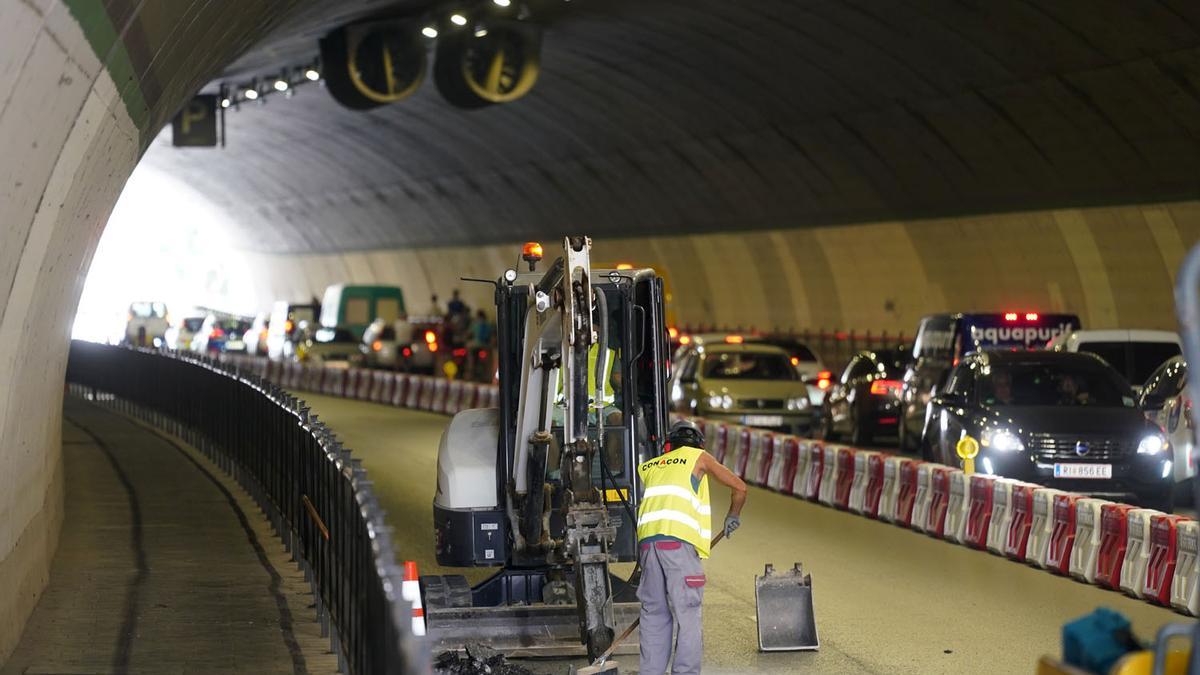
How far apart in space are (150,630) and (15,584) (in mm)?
1009

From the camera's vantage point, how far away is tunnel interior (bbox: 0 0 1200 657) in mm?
11414

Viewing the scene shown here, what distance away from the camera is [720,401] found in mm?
26766

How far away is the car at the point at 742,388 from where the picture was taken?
2677 centimetres

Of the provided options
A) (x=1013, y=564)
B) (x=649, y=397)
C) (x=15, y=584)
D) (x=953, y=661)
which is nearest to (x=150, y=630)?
(x=15, y=584)

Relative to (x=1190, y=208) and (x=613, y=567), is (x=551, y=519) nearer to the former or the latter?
(x=613, y=567)

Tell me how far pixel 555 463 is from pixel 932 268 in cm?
2533

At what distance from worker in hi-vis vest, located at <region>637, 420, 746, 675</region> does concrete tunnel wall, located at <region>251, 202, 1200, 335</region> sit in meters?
19.7

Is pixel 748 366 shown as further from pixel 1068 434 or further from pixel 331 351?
pixel 331 351

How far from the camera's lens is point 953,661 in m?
11.7

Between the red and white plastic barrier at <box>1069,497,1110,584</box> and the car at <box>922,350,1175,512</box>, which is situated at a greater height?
the car at <box>922,350,1175,512</box>

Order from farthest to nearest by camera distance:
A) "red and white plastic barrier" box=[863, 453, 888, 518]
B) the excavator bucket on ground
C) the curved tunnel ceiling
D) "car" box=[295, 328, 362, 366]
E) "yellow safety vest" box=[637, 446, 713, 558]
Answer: "car" box=[295, 328, 362, 366], the curved tunnel ceiling, "red and white plastic barrier" box=[863, 453, 888, 518], the excavator bucket on ground, "yellow safety vest" box=[637, 446, 713, 558]

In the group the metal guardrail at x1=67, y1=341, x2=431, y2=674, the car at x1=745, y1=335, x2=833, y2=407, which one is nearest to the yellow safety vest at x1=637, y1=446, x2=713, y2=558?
the metal guardrail at x1=67, y1=341, x2=431, y2=674

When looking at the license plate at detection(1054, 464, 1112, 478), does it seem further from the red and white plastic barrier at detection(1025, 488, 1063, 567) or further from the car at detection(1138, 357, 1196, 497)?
the red and white plastic barrier at detection(1025, 488, 1063, 567)

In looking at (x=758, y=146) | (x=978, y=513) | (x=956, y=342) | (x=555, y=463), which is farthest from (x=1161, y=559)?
(x=758, y=146)
